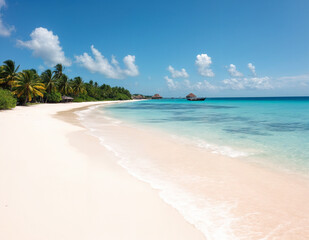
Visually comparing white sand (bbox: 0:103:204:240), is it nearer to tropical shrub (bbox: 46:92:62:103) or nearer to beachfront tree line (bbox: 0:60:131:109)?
beachfront tree line (bbox: 0:60:131:109)

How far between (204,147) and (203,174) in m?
3.72

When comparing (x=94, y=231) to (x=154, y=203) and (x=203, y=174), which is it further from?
(x=203, y=174)

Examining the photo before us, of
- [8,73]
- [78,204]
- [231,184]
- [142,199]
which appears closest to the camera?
[78,204]

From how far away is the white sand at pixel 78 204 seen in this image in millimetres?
2875

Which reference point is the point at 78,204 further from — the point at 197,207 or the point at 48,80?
the point at 48,80

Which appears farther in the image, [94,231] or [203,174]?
[203,174]

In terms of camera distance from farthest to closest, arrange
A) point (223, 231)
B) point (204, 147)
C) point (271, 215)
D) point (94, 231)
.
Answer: point (204, 147), point (271, 215), point (223, 231), point (94, 231)

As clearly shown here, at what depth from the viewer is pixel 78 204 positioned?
11.8ft

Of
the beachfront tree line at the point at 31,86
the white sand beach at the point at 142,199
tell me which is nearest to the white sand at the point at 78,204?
the white sand beach at the point at 142,199

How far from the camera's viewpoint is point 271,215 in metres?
→ 3.59

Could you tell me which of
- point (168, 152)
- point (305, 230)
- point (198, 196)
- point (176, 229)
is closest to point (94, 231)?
point (176, 229)

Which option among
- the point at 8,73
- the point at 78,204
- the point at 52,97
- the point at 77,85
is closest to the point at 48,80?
the point at 52,97

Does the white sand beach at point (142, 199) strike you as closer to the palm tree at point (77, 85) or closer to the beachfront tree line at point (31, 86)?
the beachfront tree line at point (31, 86)

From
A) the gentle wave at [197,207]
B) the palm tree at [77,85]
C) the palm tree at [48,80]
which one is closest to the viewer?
the gentle wave at [197,207]
